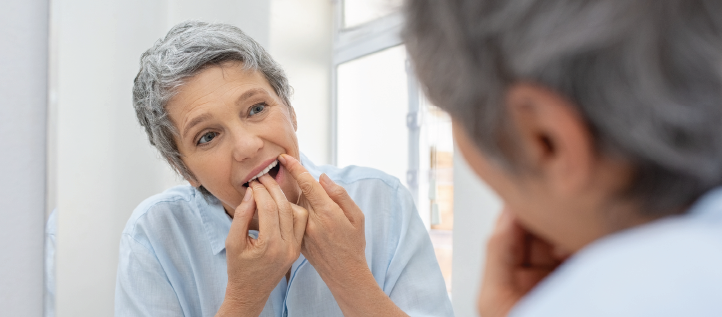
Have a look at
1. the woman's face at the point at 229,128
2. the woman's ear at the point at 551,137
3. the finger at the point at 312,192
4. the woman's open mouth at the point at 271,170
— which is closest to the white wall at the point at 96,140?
the woman's face at the point at 229,128

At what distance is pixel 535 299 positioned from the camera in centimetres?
31

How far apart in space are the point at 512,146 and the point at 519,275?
0.72 feet

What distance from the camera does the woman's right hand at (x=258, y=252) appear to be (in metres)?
0.94

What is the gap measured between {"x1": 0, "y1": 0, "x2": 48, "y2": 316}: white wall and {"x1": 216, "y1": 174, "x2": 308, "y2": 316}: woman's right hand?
0.33 m

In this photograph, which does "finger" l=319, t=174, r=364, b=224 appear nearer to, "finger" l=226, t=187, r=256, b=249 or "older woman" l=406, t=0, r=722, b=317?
"finger" l=226, t=187, r=256, b=249

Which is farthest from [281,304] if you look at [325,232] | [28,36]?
[28,36]

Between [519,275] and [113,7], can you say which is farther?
[113,7]

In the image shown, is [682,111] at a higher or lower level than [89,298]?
higher

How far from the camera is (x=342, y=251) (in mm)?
958

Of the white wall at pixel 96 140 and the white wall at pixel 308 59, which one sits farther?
the white wall at pixel 308 59

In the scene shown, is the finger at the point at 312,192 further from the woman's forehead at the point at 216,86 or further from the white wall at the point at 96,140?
the white wall at the point at 96,140

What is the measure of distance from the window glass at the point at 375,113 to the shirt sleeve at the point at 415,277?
0.54 meters

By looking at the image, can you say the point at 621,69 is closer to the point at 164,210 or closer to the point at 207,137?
the point at 207,137

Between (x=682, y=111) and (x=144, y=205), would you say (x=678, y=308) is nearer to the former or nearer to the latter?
(x=682, y=111)
